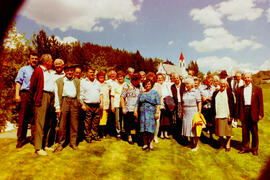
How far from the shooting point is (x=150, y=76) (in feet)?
19.6

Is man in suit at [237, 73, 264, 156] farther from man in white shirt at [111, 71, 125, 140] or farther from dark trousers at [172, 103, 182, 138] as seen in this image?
man in white shirt at [111, 71, 125, 140]

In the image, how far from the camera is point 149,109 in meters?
5.70

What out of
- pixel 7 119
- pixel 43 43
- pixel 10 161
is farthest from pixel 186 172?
pixel 43 43

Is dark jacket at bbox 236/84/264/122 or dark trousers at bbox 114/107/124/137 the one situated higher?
dark jacket at bbox 236/84/264/122

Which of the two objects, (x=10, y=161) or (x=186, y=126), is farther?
(x=186, y=126)

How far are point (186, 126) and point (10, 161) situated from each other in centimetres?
542

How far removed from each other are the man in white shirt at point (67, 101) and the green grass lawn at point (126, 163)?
0.52 m

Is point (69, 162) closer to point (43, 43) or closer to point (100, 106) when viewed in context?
point (100, 106)

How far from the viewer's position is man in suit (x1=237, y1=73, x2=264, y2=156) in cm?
559

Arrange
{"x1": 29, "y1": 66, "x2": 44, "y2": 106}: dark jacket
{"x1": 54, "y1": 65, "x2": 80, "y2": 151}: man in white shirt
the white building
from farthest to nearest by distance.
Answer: the white building
{"x1": 54, "y1": 65, "x2": 80, "y2": 151}: man in white shirt
{"x1": 29, "y1": 66, "x2": 44, "y2": 106}: dark jacket

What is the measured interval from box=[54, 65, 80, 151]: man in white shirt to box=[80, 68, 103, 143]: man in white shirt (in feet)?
1.01

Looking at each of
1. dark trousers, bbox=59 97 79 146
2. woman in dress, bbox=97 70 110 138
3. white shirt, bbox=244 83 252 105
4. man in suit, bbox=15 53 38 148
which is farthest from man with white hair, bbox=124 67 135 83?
white shirt, bbox=244 83 252 105

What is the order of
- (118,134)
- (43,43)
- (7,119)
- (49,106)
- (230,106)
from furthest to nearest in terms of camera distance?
1. (43,43)
2. (7,119)
3. (118,134)
4. (230,106)
5. (49,106)

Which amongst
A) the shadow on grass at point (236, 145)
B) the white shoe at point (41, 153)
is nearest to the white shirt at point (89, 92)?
the white shoe at point (41, 153)
